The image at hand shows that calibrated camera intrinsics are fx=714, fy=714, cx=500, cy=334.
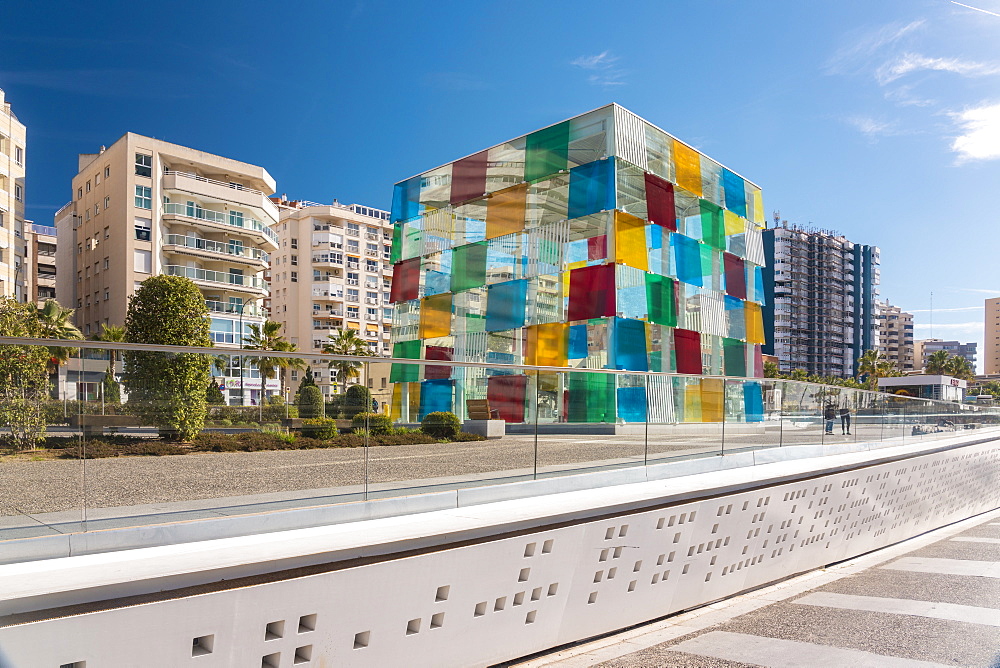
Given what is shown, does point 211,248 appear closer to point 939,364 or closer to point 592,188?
point 592,188

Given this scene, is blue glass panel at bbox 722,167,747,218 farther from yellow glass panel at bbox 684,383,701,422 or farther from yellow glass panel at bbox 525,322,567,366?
yellow glass panel at bbox 684,383,701,422

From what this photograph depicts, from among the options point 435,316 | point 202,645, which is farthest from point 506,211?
point 202,645

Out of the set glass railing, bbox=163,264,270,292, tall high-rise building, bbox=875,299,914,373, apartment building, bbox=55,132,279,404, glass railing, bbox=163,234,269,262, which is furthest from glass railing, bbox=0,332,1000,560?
tall high-rise building, bbox=875,299,914,373

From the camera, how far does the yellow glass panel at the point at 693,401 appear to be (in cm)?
827

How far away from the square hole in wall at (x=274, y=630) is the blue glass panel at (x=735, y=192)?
4126 cm

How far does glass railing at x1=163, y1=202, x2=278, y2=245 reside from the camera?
184ft

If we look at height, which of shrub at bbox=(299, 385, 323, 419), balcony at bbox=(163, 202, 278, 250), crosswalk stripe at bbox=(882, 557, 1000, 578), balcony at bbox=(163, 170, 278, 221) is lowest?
crosswalk stripe at bbox=(882, 557, 1000, 578)

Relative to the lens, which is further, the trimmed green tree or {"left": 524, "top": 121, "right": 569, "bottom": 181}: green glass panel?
{"left": 524, "top": 121, "right": 569, "bottom": 181}: green glass panel

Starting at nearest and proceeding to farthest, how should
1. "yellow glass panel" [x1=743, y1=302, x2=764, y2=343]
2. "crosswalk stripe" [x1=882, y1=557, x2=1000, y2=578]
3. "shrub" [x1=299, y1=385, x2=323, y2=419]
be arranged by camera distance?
"shrub" [x1=299, y1=385, x2=323, y2=419] → "crosswalk stripe" [x1=882, y1=557, x2=1000, y2=578] → "yellow glass panel" [x1=743, y1=302, x2=764, y2=343]

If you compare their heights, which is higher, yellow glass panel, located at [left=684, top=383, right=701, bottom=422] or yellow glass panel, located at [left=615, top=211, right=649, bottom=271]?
yellow glass panel, located at [left=615, top=211, right=649, bottom=271]

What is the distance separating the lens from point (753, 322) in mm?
41562

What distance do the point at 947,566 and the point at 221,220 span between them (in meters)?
57.6

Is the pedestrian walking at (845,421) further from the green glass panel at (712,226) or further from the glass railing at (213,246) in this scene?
the glass railing at (213,246)

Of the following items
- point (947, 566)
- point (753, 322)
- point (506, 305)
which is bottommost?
point (947, 566)
